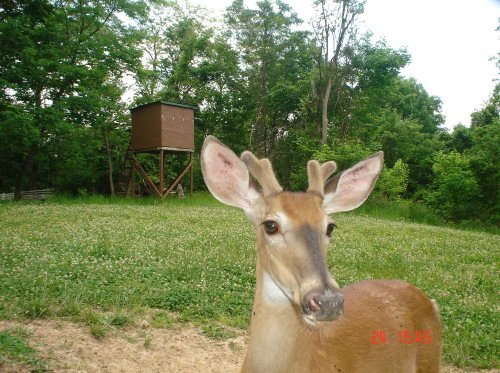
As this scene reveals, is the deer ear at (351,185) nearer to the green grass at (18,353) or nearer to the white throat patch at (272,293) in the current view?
the white throat patch at (272,293)

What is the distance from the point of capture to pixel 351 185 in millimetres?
3346

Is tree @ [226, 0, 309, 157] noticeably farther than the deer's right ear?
Yes

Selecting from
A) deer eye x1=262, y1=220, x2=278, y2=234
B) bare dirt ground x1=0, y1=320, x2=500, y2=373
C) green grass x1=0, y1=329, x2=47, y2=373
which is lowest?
bare dirt ground x1=0, y1=320, x2=500, y2=373

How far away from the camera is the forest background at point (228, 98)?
23.0 m

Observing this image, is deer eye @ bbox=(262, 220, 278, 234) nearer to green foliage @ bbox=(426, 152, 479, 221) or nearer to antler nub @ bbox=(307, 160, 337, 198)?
antler nub @ bbox=(307, 160, 337, 198)

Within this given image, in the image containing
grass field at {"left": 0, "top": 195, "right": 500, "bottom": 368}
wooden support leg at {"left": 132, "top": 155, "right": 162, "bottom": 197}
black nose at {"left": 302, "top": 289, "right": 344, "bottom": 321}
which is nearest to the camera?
black nose at {"left": 302, "top": 289, "right": 344, "bottom": 321}

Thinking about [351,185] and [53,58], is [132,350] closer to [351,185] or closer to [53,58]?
[351,185]

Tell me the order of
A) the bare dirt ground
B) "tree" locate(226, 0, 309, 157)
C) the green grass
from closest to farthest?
the green grass < the bare dirt ground < "tree" locate(226, 0, 309, 157)

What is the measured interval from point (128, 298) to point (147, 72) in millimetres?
24763

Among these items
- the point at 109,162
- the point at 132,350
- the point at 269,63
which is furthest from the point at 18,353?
the point at 269,63

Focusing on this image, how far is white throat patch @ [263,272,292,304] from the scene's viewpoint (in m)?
2.90

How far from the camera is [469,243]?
13.9 metres

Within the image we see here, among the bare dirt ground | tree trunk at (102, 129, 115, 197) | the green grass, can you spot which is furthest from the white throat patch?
tree trunk at (102, 129, 115, 197)

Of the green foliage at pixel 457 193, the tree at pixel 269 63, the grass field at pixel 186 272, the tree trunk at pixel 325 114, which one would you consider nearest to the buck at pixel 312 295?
the grass field at pixel 186 272
